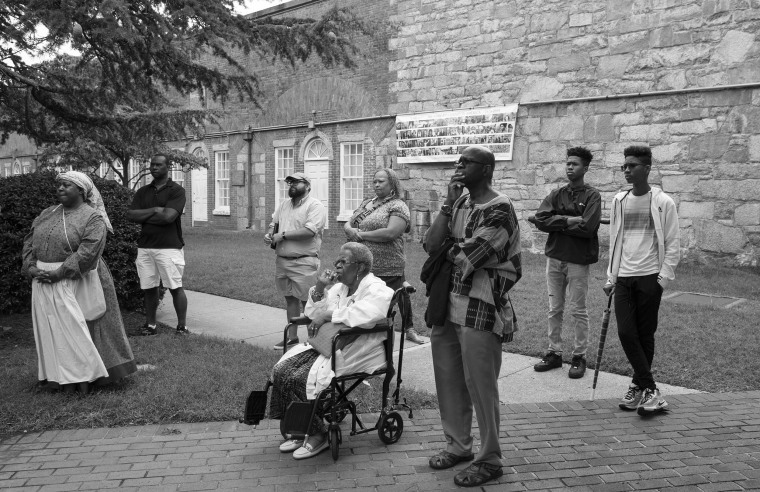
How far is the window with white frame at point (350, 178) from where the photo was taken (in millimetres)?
19203

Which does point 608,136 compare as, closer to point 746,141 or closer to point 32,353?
point 746,141

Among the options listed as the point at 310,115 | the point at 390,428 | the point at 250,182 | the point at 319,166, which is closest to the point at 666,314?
the point at 390,428

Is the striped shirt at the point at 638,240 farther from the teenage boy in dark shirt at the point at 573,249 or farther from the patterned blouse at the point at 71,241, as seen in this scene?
the patterned blouse at the point at 71,241

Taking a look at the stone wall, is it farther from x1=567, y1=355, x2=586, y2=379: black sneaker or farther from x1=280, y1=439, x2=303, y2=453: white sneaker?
x1=280, y1=439, x2=303, y2=453: white sneaker

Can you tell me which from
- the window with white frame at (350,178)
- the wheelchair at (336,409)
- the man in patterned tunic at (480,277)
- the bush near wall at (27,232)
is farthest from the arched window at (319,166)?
the man in patterned tunic at (480,277)

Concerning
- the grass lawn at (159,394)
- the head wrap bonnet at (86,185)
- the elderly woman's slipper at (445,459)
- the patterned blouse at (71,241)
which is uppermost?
the head wrap bonnet at (86,185)

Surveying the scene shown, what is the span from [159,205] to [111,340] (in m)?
2.31

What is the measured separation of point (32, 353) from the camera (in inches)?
275

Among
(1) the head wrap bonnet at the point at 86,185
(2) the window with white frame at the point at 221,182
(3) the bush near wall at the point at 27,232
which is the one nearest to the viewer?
(1) the head wrap bonnet at the point at 86,185

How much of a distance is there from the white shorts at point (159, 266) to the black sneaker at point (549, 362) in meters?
4.11

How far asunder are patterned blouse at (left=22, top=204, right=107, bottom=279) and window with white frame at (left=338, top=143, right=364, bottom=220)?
13.6 m

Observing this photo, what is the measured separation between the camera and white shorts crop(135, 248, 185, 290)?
24.9 ft

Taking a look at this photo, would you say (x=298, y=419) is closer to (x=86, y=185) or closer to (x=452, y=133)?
(x=86, y=185)

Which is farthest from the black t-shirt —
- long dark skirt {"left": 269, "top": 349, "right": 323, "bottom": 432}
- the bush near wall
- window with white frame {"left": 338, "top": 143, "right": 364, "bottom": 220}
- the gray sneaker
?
window with white frame {"left": 338, "top": 143, "right": 364, "bottom": 220}
